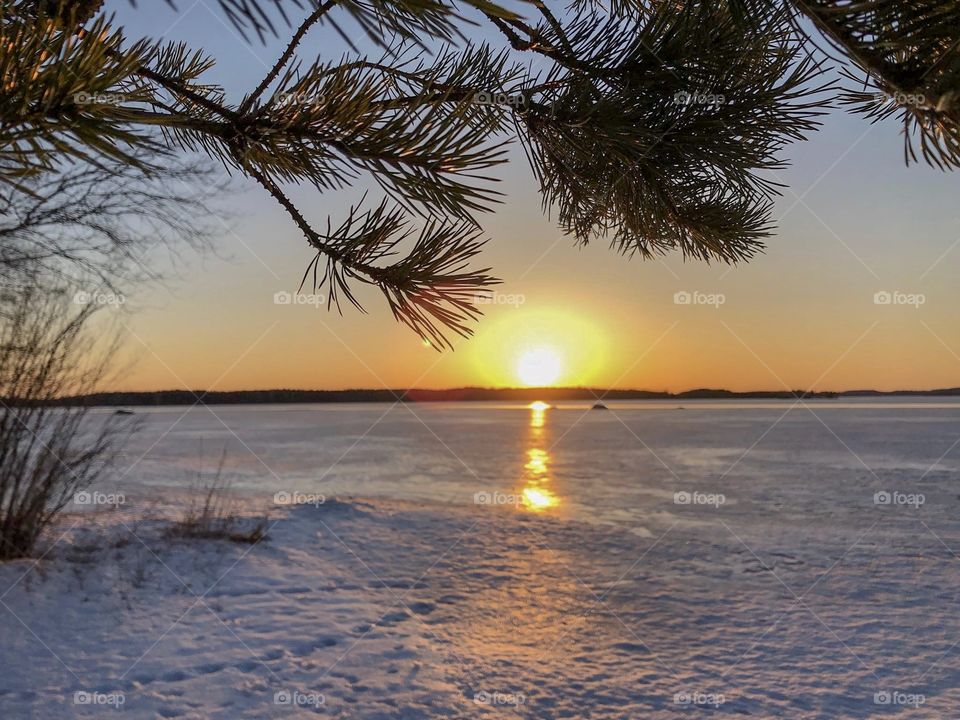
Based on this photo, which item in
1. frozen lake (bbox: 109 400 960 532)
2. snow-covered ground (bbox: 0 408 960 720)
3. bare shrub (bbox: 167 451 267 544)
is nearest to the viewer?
snow-covered ground (bbox: 0 408 960 720)

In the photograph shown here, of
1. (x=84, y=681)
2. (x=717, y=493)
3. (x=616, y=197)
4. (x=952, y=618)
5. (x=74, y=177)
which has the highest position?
(x=74, y=177)

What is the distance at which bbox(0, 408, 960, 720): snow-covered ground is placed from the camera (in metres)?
4.01

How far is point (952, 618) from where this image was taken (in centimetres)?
524

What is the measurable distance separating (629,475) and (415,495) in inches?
179

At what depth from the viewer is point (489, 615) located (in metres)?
5.40

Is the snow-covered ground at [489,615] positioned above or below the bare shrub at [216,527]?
below

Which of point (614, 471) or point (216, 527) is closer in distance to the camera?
point (216, 527)

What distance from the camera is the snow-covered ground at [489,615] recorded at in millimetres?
4012

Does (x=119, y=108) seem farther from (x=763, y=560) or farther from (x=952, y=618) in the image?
(x=763, y=560)

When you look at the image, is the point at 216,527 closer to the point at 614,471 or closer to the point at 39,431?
the point at 39,431

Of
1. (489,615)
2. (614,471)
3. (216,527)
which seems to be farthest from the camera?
(614,471)

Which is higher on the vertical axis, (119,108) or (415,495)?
(119,108)

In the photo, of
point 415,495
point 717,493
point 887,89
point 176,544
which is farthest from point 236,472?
point 887,89

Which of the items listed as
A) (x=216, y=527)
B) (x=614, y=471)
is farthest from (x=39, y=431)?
(x=614, y=471)
